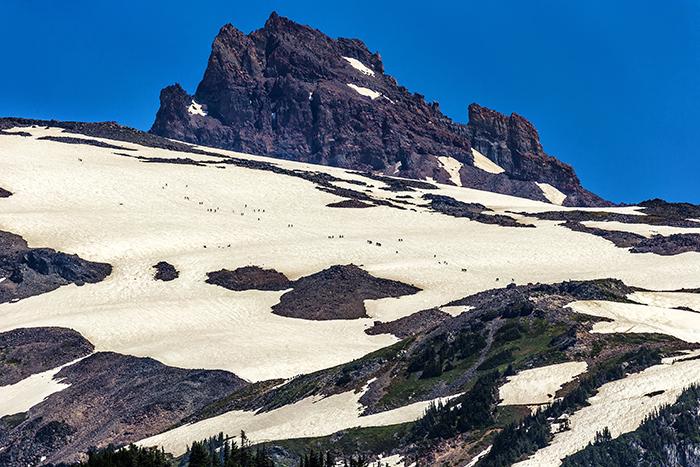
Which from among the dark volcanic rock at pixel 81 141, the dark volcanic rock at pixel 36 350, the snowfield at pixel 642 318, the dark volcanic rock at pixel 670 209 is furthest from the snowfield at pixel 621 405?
the dark volcanic rock at pixel 81 141

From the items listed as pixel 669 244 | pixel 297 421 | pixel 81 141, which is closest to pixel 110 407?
pixel 297 421

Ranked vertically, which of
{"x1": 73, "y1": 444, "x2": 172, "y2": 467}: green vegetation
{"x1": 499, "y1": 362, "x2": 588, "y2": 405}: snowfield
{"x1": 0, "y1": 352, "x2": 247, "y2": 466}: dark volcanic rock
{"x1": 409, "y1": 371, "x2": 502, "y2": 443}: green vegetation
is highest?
{"x1": 0, "y1": 352, "x2": 247, "y2": 466}: dark volcanic rock

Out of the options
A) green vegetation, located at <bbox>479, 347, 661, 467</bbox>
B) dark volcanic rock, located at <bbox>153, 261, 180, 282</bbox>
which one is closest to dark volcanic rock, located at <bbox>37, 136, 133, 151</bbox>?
dark volcanic rock, located at <bbox>153, 261, 180, 282</bbox>

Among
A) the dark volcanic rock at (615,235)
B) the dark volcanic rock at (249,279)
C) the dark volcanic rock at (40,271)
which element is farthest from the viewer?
the dark volcanic rock at (615,235)

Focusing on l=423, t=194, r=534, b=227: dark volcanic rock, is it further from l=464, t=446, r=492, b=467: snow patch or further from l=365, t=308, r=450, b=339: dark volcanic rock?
l=464, t=446, r=492, b=467: snow patch

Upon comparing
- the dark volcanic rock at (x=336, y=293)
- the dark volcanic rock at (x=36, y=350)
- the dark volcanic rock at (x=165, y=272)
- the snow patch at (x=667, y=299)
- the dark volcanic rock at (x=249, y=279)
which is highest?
the dark volcanic rock at (x=165, y=272)

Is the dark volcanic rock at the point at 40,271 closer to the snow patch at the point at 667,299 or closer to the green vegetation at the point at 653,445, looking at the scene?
the snow patch at the point at 667,299

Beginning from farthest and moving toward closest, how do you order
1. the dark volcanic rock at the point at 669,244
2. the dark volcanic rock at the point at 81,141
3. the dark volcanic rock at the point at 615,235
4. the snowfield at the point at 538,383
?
1. the dark volcanic rock at the point at 81,141
2. the dark volcanic rock at the point at 615,235
3. the dark volcanic rock at the point at 669,244
4. the snowfield at the point at 538,383

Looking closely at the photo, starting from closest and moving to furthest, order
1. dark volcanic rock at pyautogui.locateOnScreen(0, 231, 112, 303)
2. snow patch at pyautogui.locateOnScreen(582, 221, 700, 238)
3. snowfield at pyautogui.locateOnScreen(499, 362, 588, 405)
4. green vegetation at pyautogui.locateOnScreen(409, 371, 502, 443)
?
green vegetation at pyautogui.locateOnScreen(409, 371, 502, 443)
snowfield at pyautogui.locateOnScreen(499, 362, 588, 405)
dark volcanic rock at pyautogui.locateOnScreen(0, 231, 112, 303)
snow patch at pyautogui.locateOnScreen(582, 221, 700, 238)
